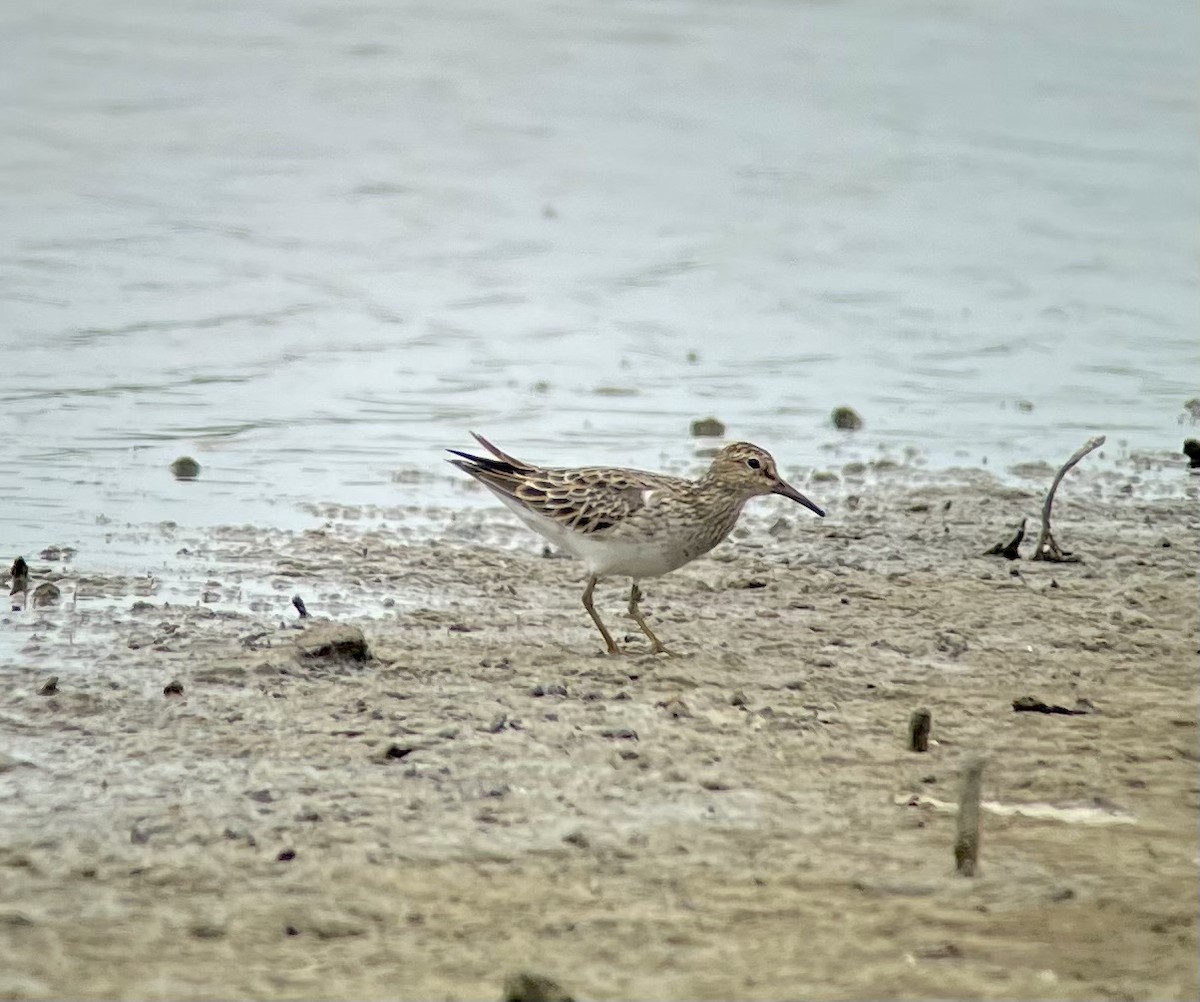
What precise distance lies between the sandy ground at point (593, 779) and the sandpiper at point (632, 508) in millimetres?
337

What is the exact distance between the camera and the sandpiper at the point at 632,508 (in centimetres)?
809

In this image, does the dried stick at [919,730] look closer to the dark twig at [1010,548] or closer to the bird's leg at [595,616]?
the bird's leg at [595,616]

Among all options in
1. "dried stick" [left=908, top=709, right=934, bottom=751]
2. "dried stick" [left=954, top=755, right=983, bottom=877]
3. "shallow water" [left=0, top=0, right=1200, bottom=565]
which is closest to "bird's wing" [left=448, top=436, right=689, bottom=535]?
"shallow water" [left=0, top=0, right=1200, bottom=565]

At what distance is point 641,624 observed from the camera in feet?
26.3

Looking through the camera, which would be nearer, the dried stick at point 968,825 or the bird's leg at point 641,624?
the dried stick at point 968,825

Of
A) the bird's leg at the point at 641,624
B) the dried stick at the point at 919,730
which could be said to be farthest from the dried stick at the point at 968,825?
the bird's leg at the point at 641,624

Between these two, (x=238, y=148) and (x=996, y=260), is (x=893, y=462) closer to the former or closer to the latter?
(x=996, y=260)

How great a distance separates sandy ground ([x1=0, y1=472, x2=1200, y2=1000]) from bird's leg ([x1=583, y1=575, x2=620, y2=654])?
81mm

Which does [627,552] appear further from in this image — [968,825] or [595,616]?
[968,825]

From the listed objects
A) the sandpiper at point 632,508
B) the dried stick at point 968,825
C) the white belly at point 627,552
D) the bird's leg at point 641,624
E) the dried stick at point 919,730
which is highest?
the sandpiper at point 632,508

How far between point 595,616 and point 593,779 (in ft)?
6.02

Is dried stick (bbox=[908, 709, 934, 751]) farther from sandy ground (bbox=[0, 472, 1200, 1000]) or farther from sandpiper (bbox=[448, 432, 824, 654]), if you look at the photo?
sandpiper (bbox=[448, 432, 824, 654])

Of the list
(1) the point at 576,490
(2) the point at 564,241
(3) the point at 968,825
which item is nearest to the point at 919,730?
(3) the point at 968,825

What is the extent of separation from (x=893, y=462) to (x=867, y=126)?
10692mm
